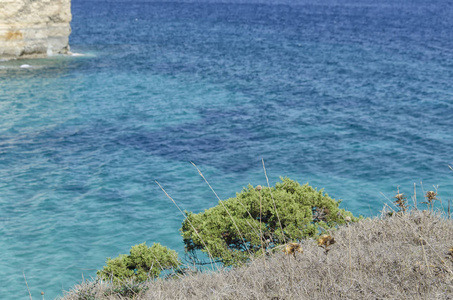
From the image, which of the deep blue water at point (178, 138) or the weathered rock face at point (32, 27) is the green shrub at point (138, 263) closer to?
the deep blue water at point (178, 138)

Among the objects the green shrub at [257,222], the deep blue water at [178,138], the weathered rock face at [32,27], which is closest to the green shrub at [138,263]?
the green shrub at [257,222]

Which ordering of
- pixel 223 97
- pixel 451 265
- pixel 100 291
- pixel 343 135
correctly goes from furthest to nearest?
1. pixel 223 97
2. pixel 343 135
3. pixel 100 291
4. pixel 451 265

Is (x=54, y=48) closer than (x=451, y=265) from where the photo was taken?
No

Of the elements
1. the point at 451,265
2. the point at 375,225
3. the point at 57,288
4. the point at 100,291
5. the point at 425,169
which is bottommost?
the point at 57,288

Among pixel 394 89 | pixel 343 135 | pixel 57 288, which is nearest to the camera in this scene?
pixel 57 288

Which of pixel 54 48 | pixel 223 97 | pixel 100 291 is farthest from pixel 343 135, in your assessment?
pixel 54 48

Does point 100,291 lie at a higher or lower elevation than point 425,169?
higher

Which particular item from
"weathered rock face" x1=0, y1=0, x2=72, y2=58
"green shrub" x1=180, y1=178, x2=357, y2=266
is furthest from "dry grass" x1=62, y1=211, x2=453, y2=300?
"weathered rock face" x1=0, y1=0, x2=72, y2=58

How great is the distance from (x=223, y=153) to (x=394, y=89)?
18315 mm

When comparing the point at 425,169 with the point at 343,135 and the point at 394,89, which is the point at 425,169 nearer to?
the point at 343,135

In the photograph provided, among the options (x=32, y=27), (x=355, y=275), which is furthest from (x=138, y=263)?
(x=32, y=27)

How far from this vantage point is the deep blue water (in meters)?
15.4

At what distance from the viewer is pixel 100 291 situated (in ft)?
24.3

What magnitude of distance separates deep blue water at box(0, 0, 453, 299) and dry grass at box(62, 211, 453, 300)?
6.47ft
